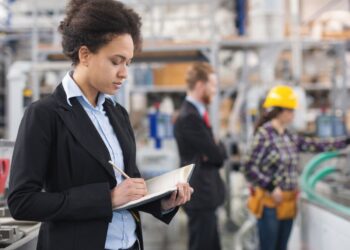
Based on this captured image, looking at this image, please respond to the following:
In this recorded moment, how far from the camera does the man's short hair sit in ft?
10.3

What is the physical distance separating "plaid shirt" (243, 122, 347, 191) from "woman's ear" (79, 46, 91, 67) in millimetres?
1924

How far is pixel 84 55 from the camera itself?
127 cm

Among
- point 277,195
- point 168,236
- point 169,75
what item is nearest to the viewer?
point 277,195

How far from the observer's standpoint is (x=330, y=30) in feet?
20.4

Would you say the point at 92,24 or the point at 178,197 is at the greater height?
the point at 92,24

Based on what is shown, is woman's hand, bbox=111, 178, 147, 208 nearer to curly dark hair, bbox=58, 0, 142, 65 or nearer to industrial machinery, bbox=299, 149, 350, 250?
curly dark hair, bbox=58, 0, 142, 65

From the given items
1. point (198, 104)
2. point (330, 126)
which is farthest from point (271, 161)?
point (330, 126)

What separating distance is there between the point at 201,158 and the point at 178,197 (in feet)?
5.62

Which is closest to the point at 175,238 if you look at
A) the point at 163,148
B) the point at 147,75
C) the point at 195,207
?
the point at 163,148

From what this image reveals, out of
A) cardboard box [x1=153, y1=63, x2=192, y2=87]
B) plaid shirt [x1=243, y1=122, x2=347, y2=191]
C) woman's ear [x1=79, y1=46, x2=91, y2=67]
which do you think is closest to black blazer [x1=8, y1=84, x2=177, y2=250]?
woman's ear [x1=79, y1=46, x2=91, y2=67]

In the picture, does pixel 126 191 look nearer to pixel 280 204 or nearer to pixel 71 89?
pixel 71 89

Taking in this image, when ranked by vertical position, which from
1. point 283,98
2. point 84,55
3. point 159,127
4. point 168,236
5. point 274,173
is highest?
A: point 84,55

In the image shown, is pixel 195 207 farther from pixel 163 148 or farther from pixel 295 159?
pixel 163 148

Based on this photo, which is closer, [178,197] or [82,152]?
[82,152]
